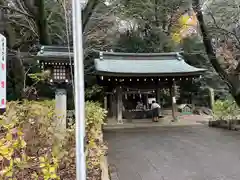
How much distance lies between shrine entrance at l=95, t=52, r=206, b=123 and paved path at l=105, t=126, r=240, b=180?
512 cm

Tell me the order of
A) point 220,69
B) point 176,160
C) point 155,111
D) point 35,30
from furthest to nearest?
point 155,111 → point 35,30 → point 220,69 → point 176,160

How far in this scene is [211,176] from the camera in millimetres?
3812

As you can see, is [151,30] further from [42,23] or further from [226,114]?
[42,23]

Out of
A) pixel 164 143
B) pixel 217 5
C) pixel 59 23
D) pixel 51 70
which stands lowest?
pixel 164 143

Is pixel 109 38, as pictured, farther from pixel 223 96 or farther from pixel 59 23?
pixel 223 96

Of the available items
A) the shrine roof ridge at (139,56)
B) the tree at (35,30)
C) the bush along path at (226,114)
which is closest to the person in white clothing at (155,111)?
the bush along path at (226,114)

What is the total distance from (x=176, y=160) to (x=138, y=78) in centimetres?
735

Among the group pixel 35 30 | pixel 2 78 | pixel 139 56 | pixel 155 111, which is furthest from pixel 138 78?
pixel 2 78

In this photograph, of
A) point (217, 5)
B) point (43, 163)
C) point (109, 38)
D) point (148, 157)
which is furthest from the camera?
point (109, 38)

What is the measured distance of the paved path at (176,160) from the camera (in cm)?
390

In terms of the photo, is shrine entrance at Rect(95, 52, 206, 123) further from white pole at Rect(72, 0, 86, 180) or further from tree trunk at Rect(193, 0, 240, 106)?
white pole at Rect(72, 0, 86, 180)

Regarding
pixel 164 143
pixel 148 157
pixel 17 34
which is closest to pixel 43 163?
pixel 148 157

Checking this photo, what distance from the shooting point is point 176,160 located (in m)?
4.84

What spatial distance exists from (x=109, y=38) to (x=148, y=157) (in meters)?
13.1
